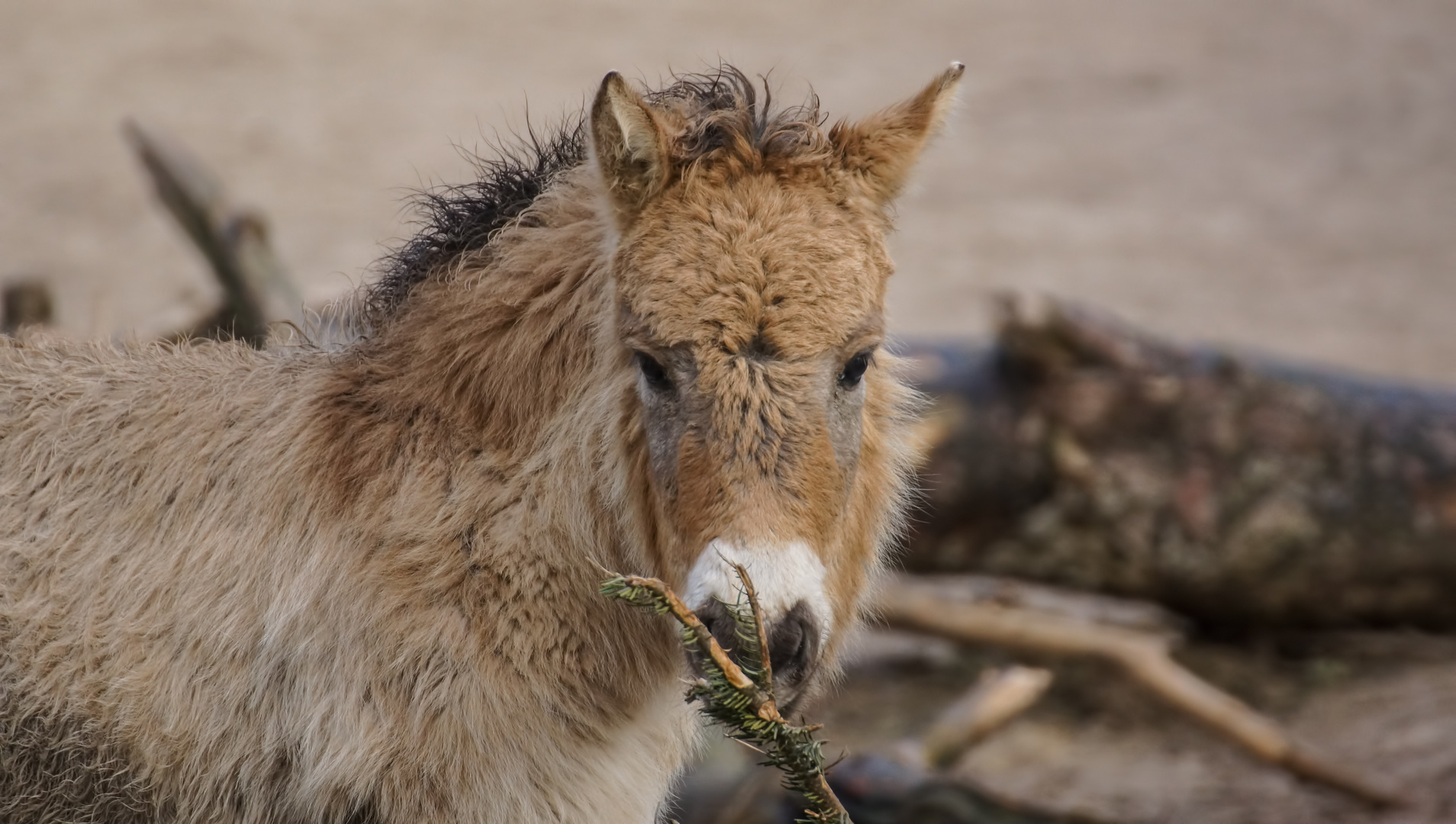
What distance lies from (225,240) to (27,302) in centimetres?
117

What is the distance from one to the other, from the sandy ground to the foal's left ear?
8180 mm

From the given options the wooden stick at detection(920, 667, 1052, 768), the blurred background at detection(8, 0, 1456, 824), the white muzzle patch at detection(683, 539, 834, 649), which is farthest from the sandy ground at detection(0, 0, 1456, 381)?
the white muzzle patch at detection(683, 539, 834, 649)

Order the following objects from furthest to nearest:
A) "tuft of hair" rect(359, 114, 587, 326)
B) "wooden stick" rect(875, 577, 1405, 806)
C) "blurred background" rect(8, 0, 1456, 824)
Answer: "blurred background" rect(8, 0, 1456, 824)
"wooden stick" rect(875, 577, 1405, 806)
"tuft of hair" rect(359, 114, 587, 326)

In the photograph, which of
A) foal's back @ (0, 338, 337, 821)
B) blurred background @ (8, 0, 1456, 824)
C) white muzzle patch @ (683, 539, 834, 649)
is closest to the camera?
white muzzle patch @ (683, 539, 834, 649)

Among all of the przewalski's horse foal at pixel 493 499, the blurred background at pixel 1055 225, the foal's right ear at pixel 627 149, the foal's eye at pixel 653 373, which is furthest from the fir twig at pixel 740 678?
the blurred background at pixel 1055 225

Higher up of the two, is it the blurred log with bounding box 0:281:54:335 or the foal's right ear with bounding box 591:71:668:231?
the foal's right ear with bounding box 591:71:668:231

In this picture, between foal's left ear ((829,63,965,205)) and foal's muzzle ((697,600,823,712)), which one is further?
foal's left ear ((829,63,965,205))

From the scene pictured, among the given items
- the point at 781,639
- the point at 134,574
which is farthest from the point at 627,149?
the point at 134,574

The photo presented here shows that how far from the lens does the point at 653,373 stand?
377cm

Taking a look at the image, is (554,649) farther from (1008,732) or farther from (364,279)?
(1008,732)

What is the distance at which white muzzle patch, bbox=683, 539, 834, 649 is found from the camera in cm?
340

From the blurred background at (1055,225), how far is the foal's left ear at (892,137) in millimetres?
181

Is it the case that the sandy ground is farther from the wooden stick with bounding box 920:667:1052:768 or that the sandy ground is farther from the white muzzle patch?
the white muzzle patch

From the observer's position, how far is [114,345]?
16.8 ft
